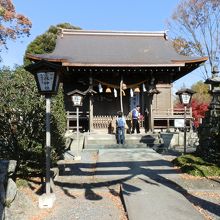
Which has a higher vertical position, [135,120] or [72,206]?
[135,120]

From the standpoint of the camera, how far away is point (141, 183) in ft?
29.8

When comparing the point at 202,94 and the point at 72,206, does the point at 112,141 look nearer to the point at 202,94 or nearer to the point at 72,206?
the point at 72,206

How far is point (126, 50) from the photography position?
23125mm

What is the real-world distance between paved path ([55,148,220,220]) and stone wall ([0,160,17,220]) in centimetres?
200

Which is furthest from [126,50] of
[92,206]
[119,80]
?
[92,206]

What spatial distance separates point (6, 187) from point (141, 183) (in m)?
3.62

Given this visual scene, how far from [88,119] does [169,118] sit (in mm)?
4739

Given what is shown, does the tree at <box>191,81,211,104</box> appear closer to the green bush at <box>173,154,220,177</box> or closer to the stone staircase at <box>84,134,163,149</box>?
the stone staircase at <box>84,134,163,149</box>

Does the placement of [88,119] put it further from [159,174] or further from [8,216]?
[8,216]

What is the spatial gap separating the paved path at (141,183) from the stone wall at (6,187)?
6.57ft

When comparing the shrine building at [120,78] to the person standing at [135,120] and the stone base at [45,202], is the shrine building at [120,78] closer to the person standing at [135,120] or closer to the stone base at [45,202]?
the person standing at [135,120]

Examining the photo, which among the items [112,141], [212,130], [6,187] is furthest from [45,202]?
[112,141]

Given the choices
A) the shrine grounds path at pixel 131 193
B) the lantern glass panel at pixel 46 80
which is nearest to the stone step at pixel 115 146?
the shrine grounds path at pixel 131 193

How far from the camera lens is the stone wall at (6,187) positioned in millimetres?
6527
